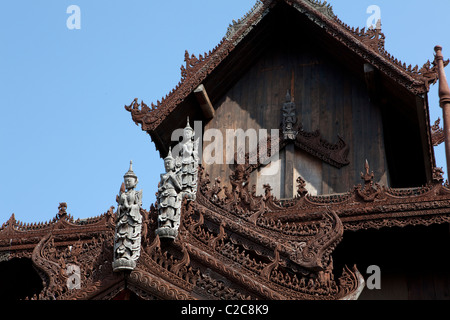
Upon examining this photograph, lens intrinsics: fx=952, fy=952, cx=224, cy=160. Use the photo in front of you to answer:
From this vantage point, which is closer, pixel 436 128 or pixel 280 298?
pixel 280 298

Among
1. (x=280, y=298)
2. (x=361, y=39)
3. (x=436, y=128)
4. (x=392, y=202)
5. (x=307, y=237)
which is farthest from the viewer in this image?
(x=436, y=128)

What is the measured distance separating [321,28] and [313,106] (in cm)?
177

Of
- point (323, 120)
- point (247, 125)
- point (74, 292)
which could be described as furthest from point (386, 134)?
point (74, 292)

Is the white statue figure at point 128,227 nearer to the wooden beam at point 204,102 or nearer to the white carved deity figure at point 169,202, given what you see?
the white carved deity figure at point 169,202

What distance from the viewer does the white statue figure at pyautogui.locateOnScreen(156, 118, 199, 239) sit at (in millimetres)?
15352

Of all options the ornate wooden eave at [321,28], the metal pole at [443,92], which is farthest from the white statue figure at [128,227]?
the metal pole at [443,92]

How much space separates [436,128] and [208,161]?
730cm

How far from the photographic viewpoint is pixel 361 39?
68.2ft

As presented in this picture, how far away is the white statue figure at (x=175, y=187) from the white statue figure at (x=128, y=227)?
71 cm

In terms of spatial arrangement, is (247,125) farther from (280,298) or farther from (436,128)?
(280,298)

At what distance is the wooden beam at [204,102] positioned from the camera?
21578 mm

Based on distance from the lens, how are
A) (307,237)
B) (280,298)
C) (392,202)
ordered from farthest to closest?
(392,202), (307,237), (280,298)

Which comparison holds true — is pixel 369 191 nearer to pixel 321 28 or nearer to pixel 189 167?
pixel 189 167

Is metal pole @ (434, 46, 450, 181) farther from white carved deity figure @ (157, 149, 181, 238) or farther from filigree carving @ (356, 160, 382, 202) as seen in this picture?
white carved deity figure @ (157, 149, 181, 238)
